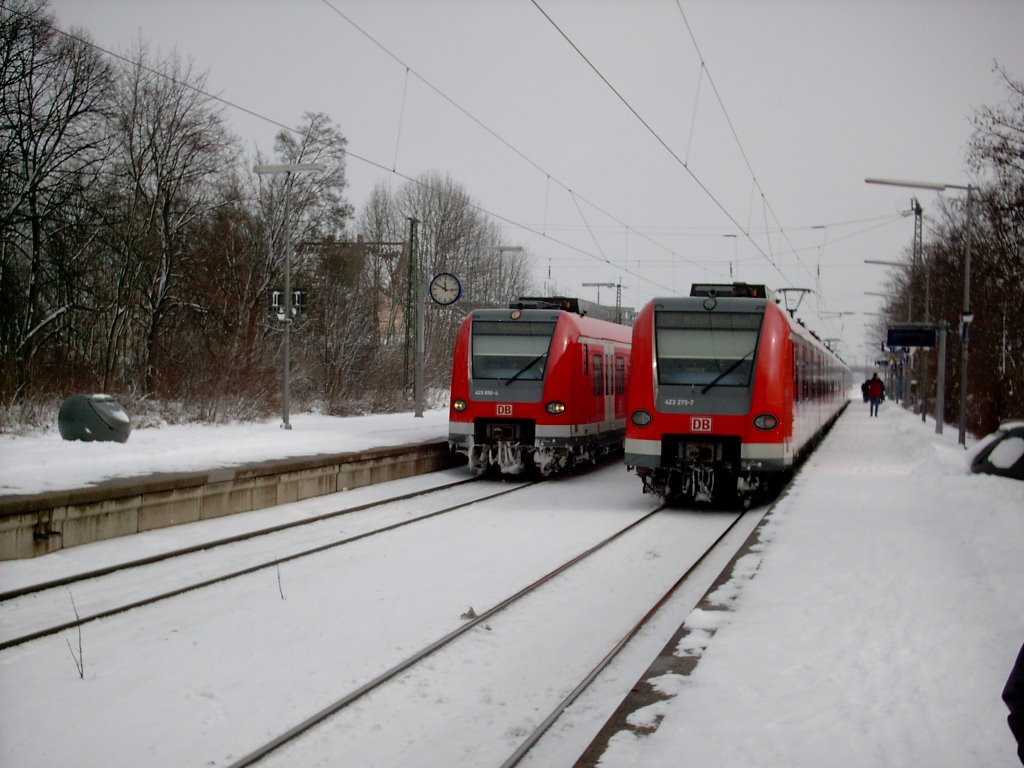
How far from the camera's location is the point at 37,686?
19.7 feet

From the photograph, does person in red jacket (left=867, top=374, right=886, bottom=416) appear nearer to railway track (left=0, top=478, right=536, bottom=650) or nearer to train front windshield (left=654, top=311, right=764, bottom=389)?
train front windshield (left=654, top=311, right=764, bottom=389)

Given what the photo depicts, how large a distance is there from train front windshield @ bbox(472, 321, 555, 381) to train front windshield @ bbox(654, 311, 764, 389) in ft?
11.0

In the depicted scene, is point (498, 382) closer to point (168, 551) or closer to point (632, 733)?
point (168, 551)

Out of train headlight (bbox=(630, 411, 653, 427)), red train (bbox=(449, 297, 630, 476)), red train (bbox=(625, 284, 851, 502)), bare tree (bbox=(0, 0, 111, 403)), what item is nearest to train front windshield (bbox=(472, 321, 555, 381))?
red train (bbox=(449, 297, 630, 476))

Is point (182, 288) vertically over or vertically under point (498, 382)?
over

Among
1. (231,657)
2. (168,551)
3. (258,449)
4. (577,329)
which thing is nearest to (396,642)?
(231,657)

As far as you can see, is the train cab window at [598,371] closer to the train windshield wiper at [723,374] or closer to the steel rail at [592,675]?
the train windshield wiper at [723,374]

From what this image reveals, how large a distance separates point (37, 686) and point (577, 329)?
12716 millimetres

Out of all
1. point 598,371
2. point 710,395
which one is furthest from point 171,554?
point 598,371

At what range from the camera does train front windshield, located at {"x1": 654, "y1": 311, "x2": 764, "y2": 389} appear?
1378 cm

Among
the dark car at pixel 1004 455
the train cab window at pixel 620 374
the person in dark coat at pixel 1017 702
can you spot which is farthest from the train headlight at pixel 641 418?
the person in dark coat at pixel 1017 702

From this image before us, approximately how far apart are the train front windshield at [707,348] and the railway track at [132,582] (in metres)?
4.27

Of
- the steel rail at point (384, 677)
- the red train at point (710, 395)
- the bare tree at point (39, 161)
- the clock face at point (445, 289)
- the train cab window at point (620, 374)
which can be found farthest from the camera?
the clock face at point (445, 289)

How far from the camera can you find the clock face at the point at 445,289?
82.3ft
